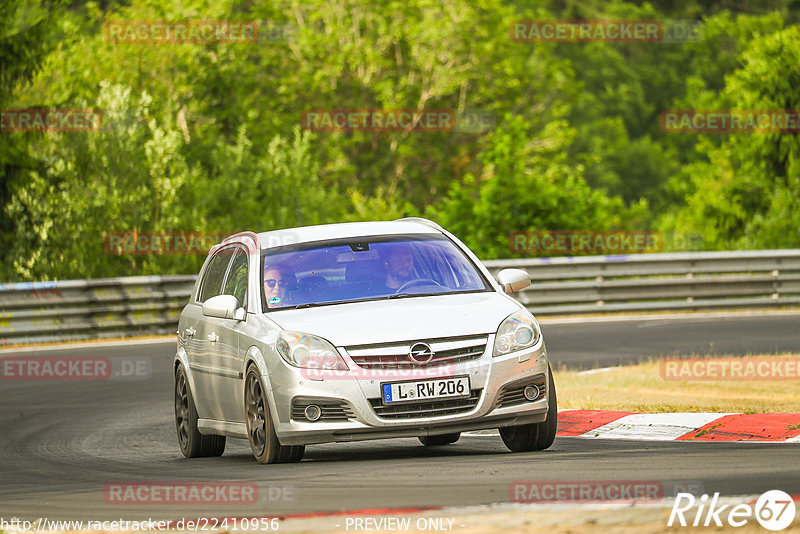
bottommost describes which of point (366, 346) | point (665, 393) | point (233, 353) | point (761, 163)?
point (761, 163)

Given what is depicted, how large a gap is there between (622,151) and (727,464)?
6439cm

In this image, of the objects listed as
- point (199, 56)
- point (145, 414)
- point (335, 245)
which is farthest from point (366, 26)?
point (335, 245)

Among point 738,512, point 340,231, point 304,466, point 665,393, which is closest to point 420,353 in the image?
point 304,466

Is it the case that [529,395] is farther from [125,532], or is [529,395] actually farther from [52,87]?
[52,87]

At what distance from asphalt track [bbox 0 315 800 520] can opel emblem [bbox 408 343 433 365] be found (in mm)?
610

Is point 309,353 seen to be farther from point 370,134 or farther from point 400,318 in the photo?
point 370,134

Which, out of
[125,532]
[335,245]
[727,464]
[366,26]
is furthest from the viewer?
[366,26]

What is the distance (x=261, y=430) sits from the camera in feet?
30.9

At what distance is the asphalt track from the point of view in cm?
709

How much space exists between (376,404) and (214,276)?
9.30 feet

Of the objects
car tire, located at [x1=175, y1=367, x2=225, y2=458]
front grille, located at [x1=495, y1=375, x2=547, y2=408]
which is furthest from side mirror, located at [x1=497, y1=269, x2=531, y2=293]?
car tire, located at [x1=175, y1=367, x2=225, y2=458]

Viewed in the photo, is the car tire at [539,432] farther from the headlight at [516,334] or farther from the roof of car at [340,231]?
the roof of car at [340,231]

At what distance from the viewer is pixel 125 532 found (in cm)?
→ 663

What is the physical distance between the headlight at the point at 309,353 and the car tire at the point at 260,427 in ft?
1.16
